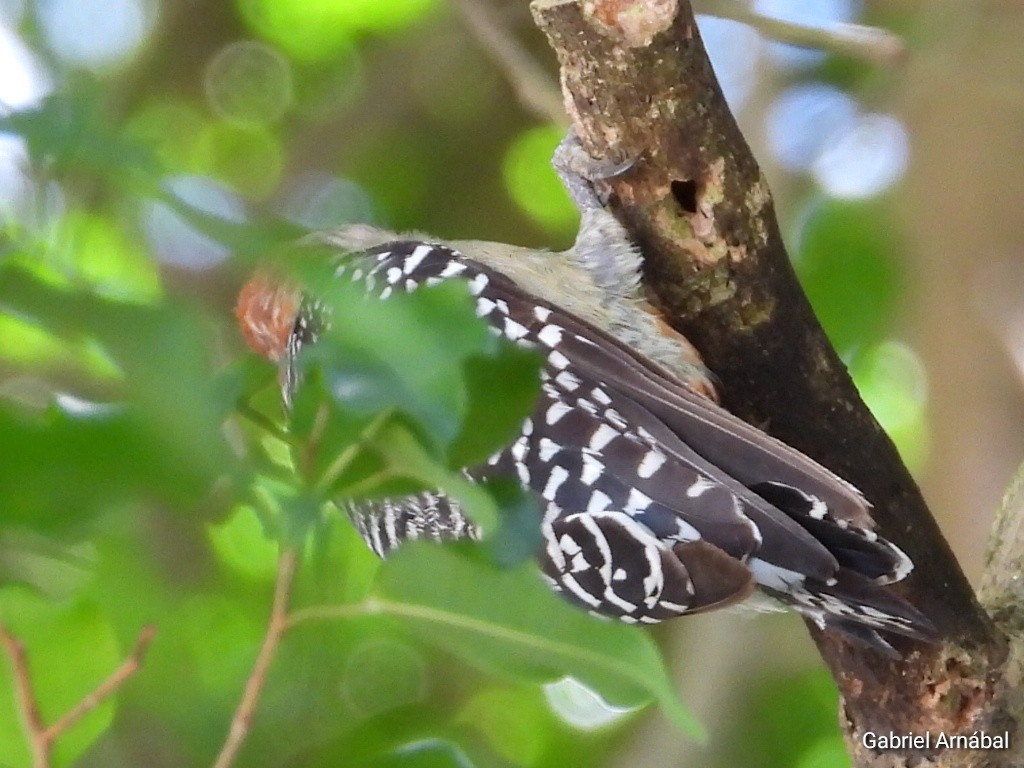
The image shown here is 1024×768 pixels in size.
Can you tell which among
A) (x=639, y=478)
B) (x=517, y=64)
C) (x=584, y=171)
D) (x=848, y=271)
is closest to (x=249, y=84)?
(x=517, y=64)

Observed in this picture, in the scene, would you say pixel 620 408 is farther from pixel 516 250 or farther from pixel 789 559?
pixel 516 250

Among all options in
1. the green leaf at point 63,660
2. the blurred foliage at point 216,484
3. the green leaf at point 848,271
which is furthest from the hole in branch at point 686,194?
the green leaf at point 848,271

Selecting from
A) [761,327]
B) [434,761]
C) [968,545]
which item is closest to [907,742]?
[761,327]

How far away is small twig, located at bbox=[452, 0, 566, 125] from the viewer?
2475mm

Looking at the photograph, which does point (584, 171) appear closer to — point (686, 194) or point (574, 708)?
point (686, 194)

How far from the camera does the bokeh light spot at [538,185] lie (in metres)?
4.13

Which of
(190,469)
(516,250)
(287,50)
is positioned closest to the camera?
(190,469)

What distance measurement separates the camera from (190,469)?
21.4 inches

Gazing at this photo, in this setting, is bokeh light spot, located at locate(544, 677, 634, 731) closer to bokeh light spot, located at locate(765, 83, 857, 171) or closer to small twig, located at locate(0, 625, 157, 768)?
bokeh light spot, located at locate(765, 83, 857, 171)

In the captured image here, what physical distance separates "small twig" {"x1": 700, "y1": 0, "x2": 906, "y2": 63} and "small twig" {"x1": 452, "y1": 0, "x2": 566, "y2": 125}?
1.25ft

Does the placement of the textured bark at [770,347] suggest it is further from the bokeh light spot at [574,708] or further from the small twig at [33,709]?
the bokeh light spot at [574,708]

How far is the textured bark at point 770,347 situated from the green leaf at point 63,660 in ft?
3.20

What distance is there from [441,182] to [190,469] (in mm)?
3755

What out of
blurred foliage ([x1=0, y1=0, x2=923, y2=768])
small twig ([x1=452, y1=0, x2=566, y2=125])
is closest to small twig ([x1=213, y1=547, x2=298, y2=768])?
blurred foliage ([x1=0, y1=0, x2=923, y2=768])
